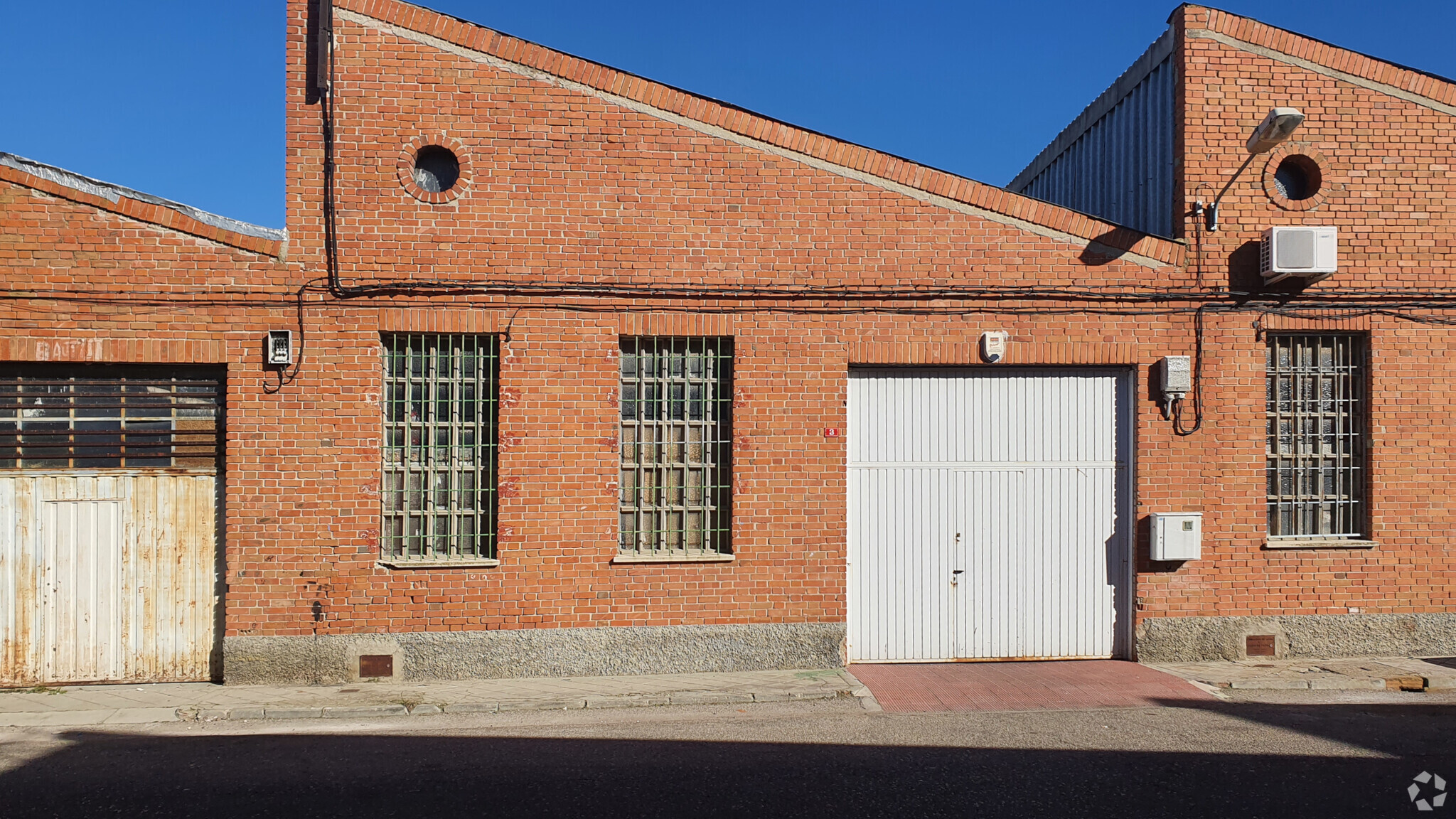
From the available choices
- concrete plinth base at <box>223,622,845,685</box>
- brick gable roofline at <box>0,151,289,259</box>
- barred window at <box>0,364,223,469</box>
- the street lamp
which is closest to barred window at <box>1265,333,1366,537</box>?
the street lamp

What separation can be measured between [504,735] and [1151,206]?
8456 millimetres

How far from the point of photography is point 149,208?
7.99 m

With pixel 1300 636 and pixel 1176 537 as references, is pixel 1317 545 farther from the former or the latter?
pixel 1176 537

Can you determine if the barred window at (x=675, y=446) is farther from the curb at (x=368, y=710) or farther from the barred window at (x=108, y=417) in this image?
the barred window at (x=108, y=417)

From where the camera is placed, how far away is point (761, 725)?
7012 mm

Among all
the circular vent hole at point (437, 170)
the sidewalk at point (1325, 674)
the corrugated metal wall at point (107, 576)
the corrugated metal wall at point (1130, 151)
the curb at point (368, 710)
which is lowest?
the curb at point (368, 710)

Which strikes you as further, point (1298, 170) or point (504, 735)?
point (1298, 170)

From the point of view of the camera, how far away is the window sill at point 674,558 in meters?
8.40

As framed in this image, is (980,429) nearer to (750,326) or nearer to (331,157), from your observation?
(750,326)

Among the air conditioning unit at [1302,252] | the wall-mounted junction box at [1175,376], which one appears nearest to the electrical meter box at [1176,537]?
the wall-mounted junction box at [1175,376]

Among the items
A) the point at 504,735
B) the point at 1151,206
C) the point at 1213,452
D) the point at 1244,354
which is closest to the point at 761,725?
the point at 504,735

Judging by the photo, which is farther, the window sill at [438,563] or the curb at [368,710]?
the window sill at [438,563]

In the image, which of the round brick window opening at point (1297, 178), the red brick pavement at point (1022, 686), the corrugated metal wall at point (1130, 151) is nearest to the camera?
the red brick pavement at point (1022, 686)

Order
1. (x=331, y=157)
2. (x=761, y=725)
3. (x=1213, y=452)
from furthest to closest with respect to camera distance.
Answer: (x=1213, y=452), (x=331, y=157), (x=761, y=725)
